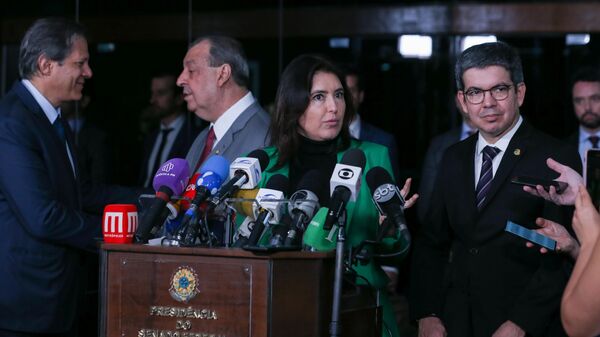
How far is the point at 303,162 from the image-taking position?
13.4 ft

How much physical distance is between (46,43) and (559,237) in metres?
2.20

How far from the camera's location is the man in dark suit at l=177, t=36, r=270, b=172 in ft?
15.3

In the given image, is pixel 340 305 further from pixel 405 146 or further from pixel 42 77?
pixel 405 146

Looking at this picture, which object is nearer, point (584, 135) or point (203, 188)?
point (203, 188)

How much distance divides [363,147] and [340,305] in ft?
3.34

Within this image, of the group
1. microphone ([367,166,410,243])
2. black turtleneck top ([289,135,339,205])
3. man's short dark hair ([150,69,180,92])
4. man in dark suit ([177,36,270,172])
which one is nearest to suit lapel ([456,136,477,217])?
black turtleneck top ([289,135,339,205])

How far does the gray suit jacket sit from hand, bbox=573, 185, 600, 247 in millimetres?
1435

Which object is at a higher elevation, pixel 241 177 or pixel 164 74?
pixel 164 74

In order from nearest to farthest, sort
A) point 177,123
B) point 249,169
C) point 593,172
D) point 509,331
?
point 249,169 → point 509,331 → point 593,172 → point 177,123

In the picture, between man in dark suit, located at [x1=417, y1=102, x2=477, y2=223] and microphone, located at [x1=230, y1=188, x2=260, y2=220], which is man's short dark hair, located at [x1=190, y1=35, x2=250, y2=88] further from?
man in dark suit, located at [x1=417, y1=102, x2=477, y2=223]

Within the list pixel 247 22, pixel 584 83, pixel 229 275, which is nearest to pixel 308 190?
pixel 229 275

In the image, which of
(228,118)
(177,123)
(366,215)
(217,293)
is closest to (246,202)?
(217,293)

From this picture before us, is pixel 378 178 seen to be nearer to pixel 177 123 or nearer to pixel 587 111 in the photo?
pixel 177 123

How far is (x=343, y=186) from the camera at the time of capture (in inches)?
132
